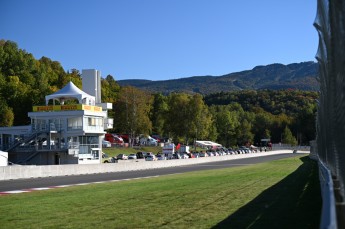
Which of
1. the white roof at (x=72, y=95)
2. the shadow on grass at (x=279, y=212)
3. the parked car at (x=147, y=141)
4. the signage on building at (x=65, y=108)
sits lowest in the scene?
the shadow on grass at (x=279, y=212)

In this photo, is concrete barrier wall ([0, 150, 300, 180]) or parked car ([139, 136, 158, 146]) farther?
parked car ([139, 136, 158, 146])

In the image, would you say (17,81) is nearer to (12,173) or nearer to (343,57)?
(12,173)

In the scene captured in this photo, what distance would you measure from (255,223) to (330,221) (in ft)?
22.6

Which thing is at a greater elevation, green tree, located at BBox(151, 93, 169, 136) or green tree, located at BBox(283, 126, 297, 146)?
green tree, located at BBox(151, 93, 169, 136)

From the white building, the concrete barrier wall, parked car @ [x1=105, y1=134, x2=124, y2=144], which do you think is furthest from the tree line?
the concrete barrier wall

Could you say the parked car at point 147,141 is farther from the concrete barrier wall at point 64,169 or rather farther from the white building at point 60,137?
the concrete barrier wall at point 64,169

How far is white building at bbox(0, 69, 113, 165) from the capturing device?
64.7m

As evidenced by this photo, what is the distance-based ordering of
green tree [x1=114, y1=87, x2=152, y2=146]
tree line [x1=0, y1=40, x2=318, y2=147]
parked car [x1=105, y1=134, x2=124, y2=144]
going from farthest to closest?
parked car [x1=105, y1=134, x2=124, y2=144] < green tree [x1=114, y1=87, x2=152, y2=146] < tree line [x1=0, y1=40, x2=318, y2=147]

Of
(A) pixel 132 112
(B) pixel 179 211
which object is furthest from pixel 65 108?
(B) pixel 179 211

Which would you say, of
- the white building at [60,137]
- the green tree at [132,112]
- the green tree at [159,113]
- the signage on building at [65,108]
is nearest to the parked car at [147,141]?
the green tree at [159,113]

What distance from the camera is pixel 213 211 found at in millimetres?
13766

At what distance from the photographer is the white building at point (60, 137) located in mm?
64688

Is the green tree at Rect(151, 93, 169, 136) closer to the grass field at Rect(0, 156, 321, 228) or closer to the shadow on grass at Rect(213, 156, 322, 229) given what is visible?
the grass field at Rect(0, 156, 321, 228)

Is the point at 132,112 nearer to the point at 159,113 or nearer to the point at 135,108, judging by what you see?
the point at 135,108
